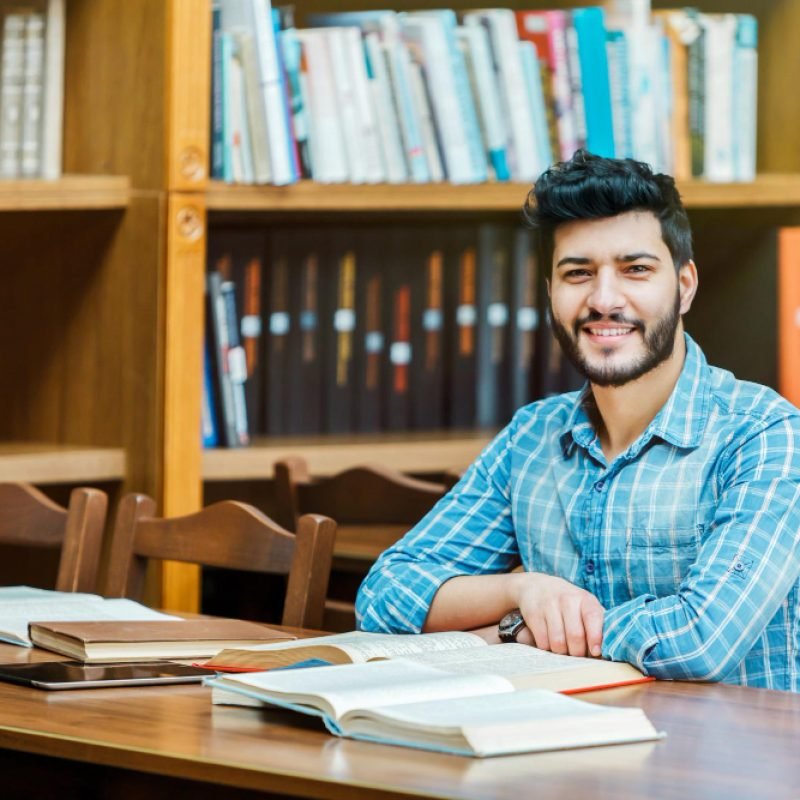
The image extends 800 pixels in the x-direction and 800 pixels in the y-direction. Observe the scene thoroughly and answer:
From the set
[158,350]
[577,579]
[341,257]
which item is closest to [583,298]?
[577,579]

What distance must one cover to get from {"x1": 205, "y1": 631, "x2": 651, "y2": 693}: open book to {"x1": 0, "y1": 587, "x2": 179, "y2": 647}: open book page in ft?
1.04

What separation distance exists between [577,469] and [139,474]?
104 centimetres

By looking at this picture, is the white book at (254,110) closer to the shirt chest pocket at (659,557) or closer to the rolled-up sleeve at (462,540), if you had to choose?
the rolled-up sleeve at (462,540)

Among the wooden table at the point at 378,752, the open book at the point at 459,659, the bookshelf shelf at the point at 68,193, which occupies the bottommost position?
the wooden table at the point at 378,752

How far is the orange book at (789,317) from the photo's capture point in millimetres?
3129

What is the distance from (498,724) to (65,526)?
131cm

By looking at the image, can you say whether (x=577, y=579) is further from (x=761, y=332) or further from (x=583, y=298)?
(x=761, y=332)

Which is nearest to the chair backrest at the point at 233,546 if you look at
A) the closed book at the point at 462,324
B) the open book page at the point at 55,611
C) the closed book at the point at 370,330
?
the open book page at the point at 55,611

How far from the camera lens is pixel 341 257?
3.16m

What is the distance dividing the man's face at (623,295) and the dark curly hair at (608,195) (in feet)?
0.04

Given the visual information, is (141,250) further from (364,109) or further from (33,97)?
(364,109)

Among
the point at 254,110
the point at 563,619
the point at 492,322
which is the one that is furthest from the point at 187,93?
the point at 563,619

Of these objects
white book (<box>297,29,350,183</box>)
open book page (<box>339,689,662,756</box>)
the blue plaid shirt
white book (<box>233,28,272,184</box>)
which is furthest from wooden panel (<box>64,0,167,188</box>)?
open book page (<box>339,689,662,756</box>)

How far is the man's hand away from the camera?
5.66ft
